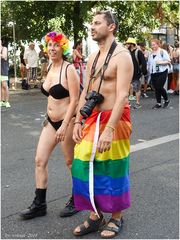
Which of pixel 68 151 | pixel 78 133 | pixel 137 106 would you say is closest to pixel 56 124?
pixel 68 151

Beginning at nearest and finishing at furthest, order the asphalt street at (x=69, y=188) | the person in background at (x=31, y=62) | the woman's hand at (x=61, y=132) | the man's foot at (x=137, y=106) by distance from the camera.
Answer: the asphalt street at (x=69, y=188) → the woman's hand at (x=61, y=132) → the man's foot at (x=137, y=106) → the person in background at (x=31, y=62)

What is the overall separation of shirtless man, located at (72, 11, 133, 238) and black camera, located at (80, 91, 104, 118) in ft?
0.06

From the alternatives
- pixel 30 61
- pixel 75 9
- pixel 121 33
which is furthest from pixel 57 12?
pixel 121 33

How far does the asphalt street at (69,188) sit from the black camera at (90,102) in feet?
3.55

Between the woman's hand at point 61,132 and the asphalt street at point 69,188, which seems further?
the woman's hand at point 61,132

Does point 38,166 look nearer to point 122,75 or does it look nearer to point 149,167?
point 122,75

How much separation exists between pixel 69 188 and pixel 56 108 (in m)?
1.21

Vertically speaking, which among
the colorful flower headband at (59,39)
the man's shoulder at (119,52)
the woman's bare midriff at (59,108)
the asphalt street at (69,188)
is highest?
the colorful flower headband at (59,39)

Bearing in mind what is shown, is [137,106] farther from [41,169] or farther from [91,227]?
[91,227]

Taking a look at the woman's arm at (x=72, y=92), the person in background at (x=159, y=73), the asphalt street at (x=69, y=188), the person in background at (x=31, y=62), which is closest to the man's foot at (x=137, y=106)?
the person in background at (x=159, y=73)

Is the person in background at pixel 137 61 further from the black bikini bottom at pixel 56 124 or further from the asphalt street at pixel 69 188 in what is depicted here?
the black bikini bottom at pixel 56 124

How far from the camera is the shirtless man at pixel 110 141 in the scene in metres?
3.55

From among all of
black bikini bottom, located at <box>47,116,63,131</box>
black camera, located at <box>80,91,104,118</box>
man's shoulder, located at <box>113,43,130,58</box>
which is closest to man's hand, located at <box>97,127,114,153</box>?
black camera, located at <box>80,91,104,118</box>

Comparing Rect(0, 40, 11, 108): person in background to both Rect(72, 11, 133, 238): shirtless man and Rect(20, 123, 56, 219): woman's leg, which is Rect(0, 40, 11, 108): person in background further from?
Rect(72, 11, 133, 238): shirtless man
